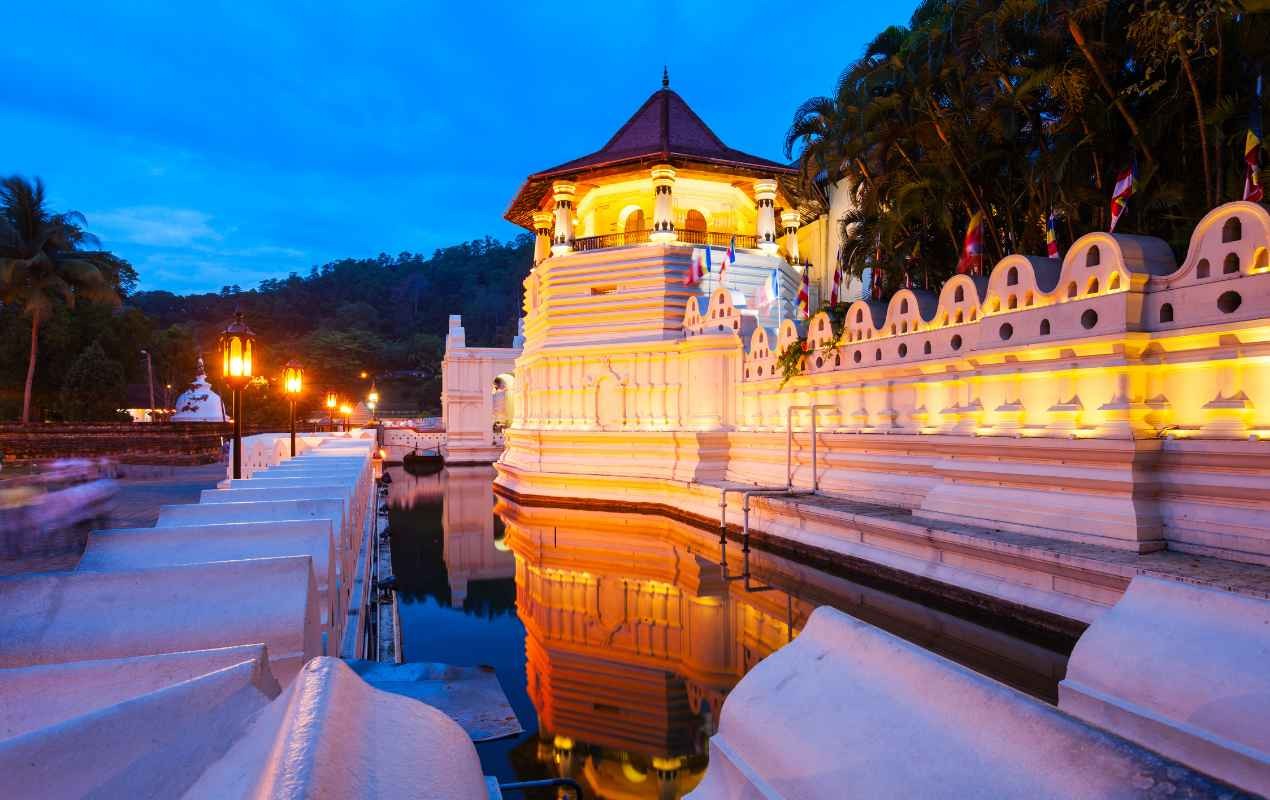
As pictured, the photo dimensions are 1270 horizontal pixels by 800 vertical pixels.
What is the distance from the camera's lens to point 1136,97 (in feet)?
26.4

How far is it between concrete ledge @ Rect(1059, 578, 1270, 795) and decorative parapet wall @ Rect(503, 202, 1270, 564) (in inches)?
201

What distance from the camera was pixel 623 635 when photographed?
7457 millimetres

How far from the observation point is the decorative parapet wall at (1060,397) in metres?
6.12

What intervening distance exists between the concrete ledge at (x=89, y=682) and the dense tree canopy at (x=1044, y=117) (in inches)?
340

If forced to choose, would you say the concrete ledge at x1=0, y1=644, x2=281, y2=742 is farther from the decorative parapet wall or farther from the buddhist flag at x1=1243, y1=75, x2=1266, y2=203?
the buddhist flag at x1=1243, y1=75, x2=1266, y2=203

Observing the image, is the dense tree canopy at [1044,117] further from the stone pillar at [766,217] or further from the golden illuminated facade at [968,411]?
the stone pillar at [766,217]

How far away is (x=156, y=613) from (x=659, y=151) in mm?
16852

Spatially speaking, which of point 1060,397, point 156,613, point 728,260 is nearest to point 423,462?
point 728,260

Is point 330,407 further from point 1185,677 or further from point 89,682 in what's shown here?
point 1185,677

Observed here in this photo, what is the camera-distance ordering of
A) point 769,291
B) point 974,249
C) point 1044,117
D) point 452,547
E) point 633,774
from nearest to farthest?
point 633,774 → point 974,249 → point 1044,117 → point 452,547 → point 769,291

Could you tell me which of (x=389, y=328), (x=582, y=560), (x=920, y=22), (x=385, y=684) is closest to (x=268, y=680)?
(x=385, y=684)

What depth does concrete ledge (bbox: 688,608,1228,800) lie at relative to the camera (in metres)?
1.29

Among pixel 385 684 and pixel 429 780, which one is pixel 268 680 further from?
pixel 385 684

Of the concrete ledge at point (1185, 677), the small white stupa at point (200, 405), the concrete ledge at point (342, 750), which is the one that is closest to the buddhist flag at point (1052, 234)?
the concrete ledge at point (1185, 677)
